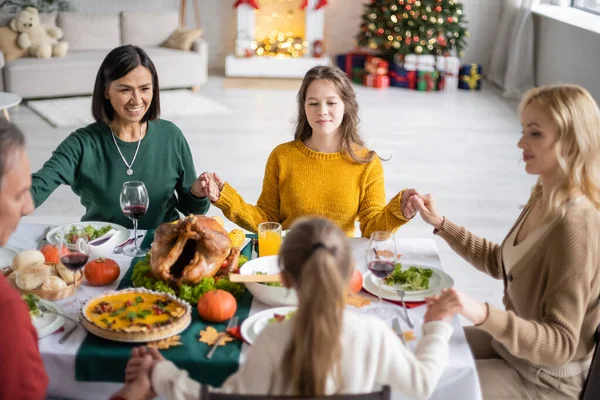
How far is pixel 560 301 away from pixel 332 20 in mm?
7557

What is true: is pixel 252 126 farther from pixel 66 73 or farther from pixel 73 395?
pixel 73 395

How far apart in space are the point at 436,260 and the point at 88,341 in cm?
104

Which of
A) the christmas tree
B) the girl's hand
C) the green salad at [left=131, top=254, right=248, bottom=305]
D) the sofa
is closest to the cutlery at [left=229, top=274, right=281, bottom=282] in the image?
the green salad at [left=131, top=254, right=248, bottom=305]

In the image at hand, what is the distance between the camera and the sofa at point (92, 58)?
700 centimetres

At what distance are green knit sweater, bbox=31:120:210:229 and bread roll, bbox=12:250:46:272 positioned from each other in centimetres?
66

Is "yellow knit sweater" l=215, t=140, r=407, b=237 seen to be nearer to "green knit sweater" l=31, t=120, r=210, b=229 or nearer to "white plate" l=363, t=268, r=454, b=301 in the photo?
"green knit sweater" l=31, t=120, r=210, b=229

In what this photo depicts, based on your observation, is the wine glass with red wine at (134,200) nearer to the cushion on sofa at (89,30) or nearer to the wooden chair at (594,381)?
the wooden chair at (594,381)

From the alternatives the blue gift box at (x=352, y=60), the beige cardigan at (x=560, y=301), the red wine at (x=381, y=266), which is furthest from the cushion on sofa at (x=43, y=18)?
the beige cardigan at (x=560, y=301)

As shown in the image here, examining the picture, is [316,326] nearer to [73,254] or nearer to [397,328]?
[397,328]

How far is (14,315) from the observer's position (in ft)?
4.50

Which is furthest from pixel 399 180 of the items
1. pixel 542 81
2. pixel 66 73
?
pixel 66 73

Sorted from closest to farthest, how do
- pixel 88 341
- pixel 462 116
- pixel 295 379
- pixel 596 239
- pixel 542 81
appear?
pixel 295 379 → pixel 88 341 → pixel 596 239 → pixel 462 116 → pixel 542 81

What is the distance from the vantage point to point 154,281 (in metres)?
1.98

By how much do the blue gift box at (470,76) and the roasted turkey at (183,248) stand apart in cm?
661
